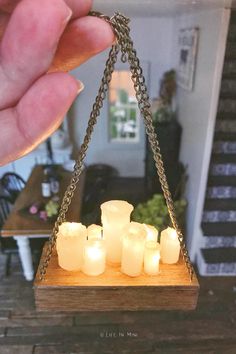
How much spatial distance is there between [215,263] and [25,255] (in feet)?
5.57

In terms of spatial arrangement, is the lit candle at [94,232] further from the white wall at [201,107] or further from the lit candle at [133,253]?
the white wall at [201,107]

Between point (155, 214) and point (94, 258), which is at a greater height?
point (94, 258)

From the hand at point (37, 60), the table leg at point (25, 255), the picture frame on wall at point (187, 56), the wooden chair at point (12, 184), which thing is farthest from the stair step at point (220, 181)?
the hand at point (37, 60)

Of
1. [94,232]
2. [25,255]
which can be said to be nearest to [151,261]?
[94,232]

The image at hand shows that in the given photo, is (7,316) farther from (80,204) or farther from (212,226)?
(212,226)

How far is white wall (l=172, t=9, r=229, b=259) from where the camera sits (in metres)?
2.46

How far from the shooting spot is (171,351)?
2.44 meters

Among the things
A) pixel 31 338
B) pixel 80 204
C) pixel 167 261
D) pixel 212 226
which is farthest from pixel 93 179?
pixel 167 261

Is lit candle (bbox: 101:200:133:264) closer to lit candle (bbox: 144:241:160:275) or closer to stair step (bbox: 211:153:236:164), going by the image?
lit candle (bbox: 144:241:160:275)

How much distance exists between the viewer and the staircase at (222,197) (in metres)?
2.87

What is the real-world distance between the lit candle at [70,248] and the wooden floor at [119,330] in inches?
70.3

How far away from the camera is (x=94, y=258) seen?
36.4 inches

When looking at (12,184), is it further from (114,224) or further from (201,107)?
(114,224)

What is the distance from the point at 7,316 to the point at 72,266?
2.08m
